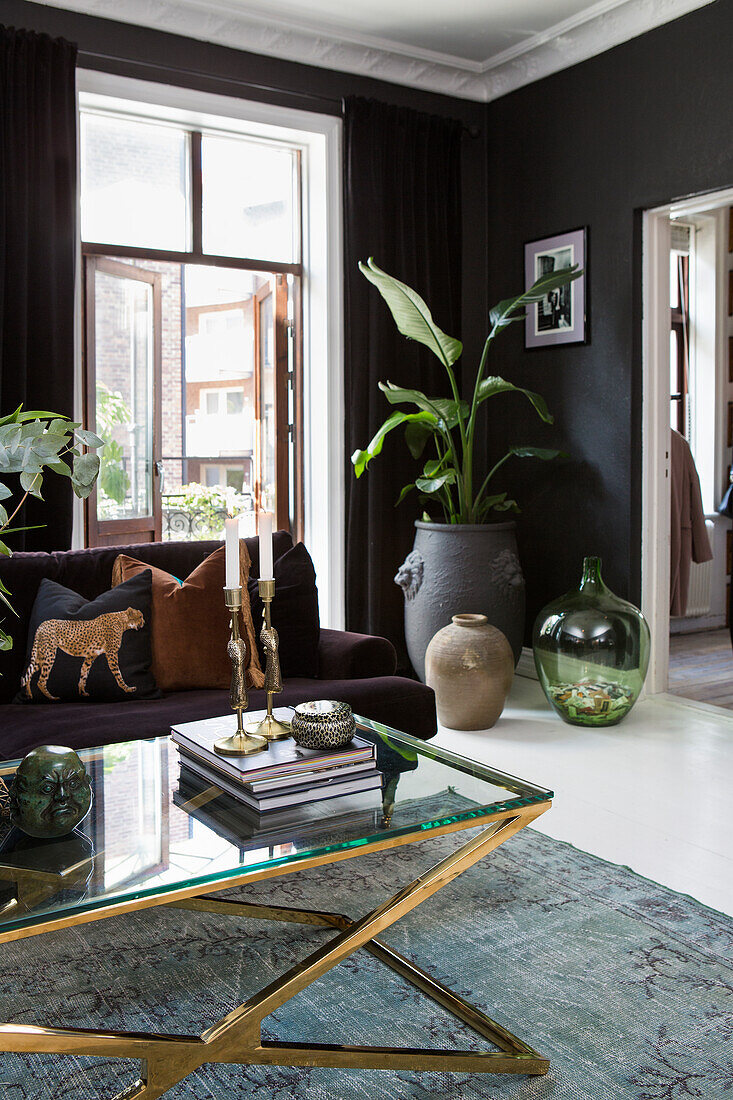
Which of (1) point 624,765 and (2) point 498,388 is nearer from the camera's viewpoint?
(1) point 624,765

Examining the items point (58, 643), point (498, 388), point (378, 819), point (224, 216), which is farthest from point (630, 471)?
point (378, 819)

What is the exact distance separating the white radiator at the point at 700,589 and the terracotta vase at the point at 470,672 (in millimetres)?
2513

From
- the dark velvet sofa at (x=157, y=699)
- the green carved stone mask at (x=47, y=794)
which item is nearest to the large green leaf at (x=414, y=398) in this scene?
the dark velvet sofa at (x=157, y=699)

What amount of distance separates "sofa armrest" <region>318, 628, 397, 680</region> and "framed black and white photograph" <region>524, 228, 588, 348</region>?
2.12m

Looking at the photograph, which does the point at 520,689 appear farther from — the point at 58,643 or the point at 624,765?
the point at 58,643

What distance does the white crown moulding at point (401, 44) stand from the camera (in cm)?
414

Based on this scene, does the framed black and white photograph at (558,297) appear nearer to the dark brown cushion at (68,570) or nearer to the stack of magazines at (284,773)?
the dark brown cushion at (68,570)

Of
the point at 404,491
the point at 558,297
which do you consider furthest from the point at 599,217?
the point at 404,491

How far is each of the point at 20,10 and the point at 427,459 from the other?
2633 mm

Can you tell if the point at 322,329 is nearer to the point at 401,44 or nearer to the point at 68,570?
the point at 401,44

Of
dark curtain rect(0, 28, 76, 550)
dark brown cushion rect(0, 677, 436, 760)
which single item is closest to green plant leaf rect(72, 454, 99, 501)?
dark brown cushion rect(0, 677, 436, 760)

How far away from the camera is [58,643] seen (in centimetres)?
295

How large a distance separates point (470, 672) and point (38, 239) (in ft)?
8.08

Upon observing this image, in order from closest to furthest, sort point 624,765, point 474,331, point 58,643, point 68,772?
point 68,772 → point 58,643 → point 624,765 → point 474,331
